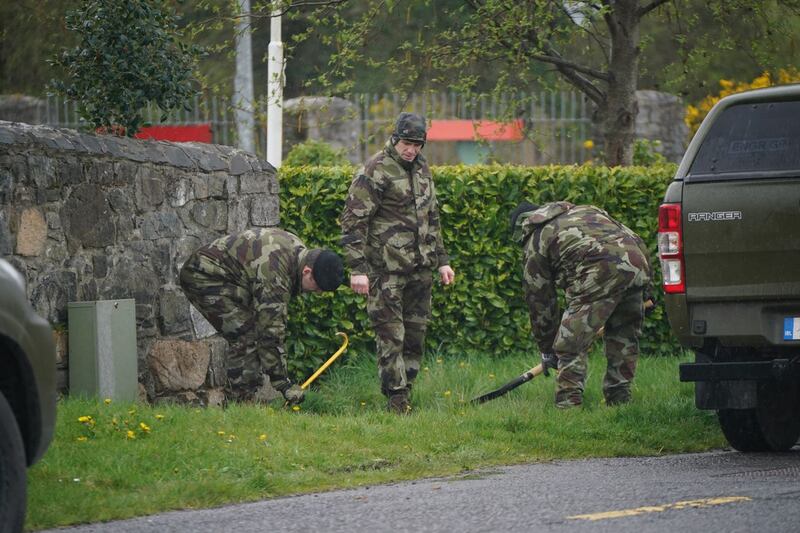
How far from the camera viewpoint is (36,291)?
29.7 feet

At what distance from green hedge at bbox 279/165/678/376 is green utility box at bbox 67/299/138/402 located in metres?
2.61

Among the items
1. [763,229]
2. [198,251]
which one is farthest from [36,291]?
[763,229]

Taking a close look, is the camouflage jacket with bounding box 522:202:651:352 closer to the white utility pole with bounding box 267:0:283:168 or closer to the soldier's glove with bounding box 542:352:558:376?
the soldier's glove with bounding box 542:352:558:376

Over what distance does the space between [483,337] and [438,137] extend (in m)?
15.4

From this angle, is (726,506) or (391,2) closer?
(726,506)

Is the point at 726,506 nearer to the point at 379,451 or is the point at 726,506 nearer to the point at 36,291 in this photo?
the point at 379,451

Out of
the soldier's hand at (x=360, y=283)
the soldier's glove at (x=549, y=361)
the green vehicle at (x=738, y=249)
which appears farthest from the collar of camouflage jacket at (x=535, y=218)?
the green vehicle at (x=738, y=249)

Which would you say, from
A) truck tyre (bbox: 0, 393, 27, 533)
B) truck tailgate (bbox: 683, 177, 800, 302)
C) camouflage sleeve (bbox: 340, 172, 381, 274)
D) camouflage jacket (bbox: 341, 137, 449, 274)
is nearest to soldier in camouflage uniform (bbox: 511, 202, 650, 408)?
camouflage jacket (bbox: 341, 137, 449, 274)

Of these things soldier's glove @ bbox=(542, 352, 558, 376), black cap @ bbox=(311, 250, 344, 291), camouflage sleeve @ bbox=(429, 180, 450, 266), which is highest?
camouflage sleeve @ bbox=(429, 180, 450, 266)

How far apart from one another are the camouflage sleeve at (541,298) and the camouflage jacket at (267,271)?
5.09ft

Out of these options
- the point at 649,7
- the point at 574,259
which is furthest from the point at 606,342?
the point at 649,7

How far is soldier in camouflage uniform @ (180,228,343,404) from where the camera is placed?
941 cm

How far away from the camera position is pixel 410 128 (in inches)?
389

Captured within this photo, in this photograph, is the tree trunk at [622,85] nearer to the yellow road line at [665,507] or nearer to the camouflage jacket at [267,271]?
the camouflage jacket at [267,271]
